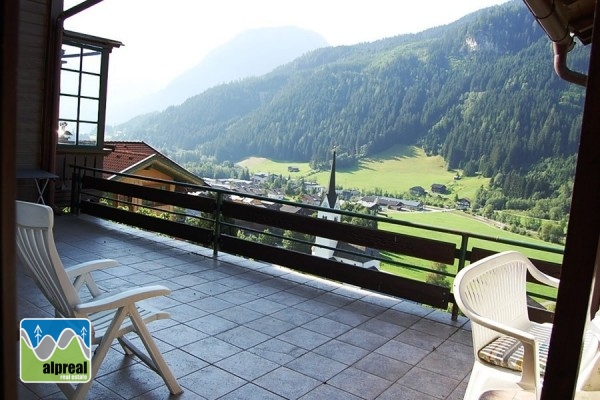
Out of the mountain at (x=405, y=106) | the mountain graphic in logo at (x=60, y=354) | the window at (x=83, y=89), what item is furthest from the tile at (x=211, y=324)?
the mountain at (x=405, y=106)

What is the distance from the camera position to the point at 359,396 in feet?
8.19

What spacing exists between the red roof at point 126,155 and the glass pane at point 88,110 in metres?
2.84

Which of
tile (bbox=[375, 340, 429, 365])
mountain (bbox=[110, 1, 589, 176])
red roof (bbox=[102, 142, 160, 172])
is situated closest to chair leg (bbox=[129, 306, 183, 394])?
tile (bbox=[375, 340, 429, 365])

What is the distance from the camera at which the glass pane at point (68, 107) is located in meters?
7.00

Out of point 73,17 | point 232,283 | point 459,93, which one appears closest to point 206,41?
point 459,93

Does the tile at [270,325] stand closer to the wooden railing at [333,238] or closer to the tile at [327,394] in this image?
the tile at [327,394]

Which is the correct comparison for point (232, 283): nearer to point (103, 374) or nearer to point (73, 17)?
point (103, 374)

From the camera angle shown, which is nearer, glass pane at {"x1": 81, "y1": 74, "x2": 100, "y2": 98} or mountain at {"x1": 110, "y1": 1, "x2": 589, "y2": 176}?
glass pane at {"x1": 81, "y1": 74, "x2": 100, "y2": 98}

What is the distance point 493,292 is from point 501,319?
15 cm

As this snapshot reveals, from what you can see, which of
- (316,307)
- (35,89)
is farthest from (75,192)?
(316,307)

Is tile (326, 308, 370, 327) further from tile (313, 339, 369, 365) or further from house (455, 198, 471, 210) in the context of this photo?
house (455, 198, 471, 210)

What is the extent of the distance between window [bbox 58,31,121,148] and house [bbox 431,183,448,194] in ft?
42.6

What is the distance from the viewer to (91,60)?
7.35 m

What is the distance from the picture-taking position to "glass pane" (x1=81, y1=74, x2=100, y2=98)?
7.27 m
